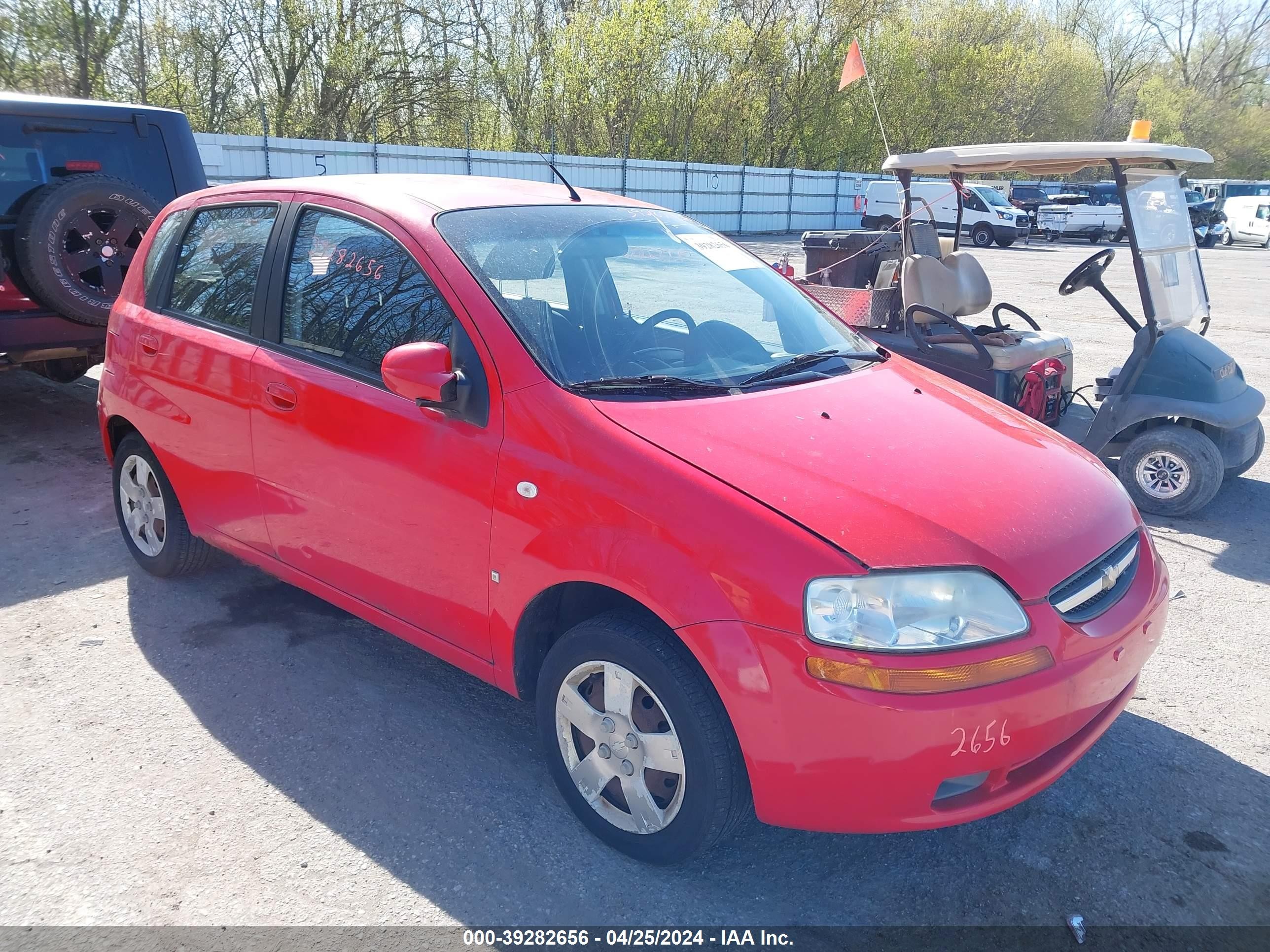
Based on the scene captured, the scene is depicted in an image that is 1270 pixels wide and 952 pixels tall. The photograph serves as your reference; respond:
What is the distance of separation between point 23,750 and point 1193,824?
3.69 meters

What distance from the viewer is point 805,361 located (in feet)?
10.7

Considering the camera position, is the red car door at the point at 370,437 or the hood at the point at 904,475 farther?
the red car door at the point at 370,437

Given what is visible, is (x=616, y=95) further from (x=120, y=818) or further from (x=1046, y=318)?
(x=120, y=818)

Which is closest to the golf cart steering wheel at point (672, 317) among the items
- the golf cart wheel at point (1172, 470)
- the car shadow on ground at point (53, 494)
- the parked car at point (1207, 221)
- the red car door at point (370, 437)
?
the red car door at point (370, 437)

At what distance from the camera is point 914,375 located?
3.44 m

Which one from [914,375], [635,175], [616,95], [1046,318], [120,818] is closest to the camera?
[120,818]

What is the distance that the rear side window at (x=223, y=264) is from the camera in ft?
11.8

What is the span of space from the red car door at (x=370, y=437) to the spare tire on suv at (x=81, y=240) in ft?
10.1

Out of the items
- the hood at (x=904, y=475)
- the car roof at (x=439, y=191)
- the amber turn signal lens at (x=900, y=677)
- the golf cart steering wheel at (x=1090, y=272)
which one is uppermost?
the car roof at (x=439, y=191)

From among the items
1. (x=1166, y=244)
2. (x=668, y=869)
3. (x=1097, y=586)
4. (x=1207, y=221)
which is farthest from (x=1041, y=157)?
(x=1207, y=221)

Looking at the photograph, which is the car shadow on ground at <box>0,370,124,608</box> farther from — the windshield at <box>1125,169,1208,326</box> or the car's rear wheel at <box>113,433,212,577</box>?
the windshield at <box>1125,169,1208,326</box>

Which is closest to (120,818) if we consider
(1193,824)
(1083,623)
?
(1083,623)

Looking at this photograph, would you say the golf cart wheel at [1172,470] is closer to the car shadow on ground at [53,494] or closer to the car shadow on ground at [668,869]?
the car shadow on ground at [668,869]

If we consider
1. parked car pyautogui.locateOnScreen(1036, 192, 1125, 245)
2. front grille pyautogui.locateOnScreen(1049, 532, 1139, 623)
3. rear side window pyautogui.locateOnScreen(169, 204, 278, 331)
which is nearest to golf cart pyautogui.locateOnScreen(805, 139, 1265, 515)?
front grille pyautogui.locateOnScreen(1049, 532, 1139, 623)
